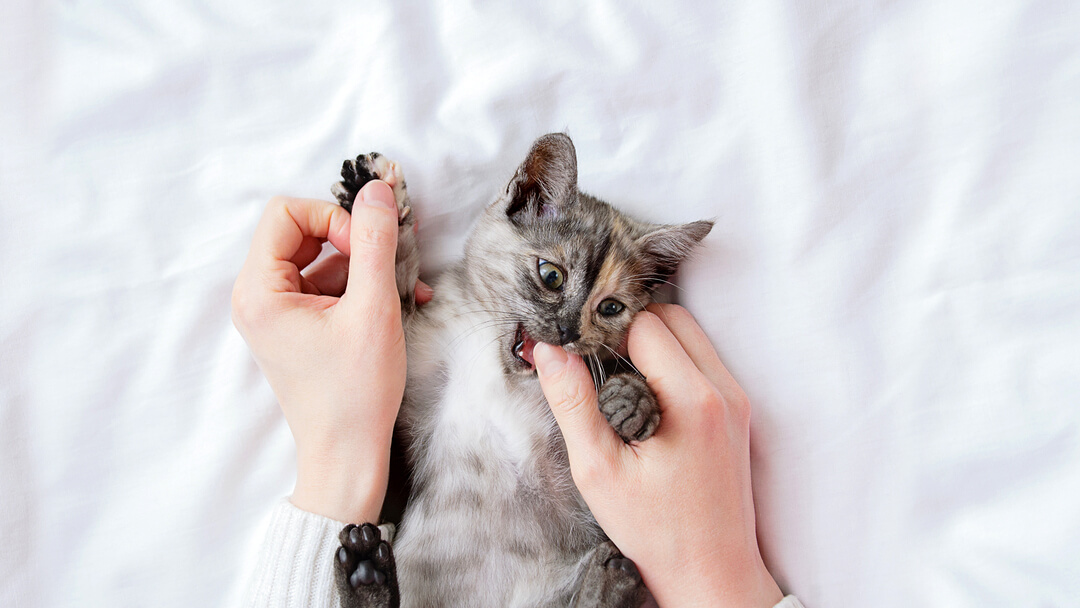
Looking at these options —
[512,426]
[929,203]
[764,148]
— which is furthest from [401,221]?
[929,203]

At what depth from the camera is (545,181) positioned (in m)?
1.43

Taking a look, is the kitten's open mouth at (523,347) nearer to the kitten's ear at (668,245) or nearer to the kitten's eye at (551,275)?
the kitten's eye at (551,275)

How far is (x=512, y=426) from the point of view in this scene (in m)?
1.42

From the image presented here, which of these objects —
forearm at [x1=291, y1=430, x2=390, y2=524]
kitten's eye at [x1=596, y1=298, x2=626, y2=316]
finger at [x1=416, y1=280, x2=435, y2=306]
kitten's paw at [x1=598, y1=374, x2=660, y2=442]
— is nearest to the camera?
kitten's paw at [x1=598, y1=374, x2=660, y2=442]

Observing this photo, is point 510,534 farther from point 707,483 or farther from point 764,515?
point 764,515

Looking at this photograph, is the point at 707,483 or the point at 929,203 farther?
the point at 929,203

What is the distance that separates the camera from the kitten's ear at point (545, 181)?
134 cm

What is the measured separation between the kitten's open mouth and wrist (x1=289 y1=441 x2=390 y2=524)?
0.34 m

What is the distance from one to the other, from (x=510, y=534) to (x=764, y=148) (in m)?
1.03

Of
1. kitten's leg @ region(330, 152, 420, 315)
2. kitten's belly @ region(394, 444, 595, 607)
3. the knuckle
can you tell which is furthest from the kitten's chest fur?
the knuckle

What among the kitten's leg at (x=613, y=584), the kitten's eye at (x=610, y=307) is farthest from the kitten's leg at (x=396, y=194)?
the kitten's leg at (x=613, y=584)

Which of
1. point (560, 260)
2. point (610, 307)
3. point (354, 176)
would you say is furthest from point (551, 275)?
point (354, 176)

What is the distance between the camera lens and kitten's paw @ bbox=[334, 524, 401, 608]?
126 cm

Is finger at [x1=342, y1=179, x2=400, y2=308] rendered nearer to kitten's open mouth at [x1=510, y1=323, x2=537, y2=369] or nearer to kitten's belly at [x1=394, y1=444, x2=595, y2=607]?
kitten's open mouth at [x1=510, y1=323, x2=537, y2=369]
